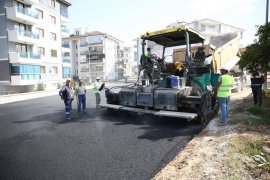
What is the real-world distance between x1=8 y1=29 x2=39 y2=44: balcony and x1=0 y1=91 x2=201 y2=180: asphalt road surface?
20.1 m

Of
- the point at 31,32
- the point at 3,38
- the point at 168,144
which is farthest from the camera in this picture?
the point at 31,32

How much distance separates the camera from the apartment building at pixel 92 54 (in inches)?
2222

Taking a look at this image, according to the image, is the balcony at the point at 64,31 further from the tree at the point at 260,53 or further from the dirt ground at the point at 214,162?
the dirt ground at the point at 214,162

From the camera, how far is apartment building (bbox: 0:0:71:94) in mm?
24781

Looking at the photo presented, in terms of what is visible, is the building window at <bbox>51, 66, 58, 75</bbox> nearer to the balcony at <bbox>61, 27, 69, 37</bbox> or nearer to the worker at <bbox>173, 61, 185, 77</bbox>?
the balcony at <bbox>61, 27, 69, 37</bbox>

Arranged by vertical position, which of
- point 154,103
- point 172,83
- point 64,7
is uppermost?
point 64,7

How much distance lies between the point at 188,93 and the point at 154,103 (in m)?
1.12

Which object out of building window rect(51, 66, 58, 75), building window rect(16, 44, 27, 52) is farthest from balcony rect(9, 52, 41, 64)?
building window rect(51, 66, 58, 75)

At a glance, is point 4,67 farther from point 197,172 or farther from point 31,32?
point 197,172

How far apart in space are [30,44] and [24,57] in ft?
Answer: 10.6

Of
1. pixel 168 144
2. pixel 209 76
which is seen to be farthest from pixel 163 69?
pixel 168 144

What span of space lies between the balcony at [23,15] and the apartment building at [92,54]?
2777 centimetres

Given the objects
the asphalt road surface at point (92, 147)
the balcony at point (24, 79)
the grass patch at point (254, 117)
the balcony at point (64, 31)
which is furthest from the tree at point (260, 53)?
the balcony at point (64, 31)

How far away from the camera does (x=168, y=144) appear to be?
5180mm
